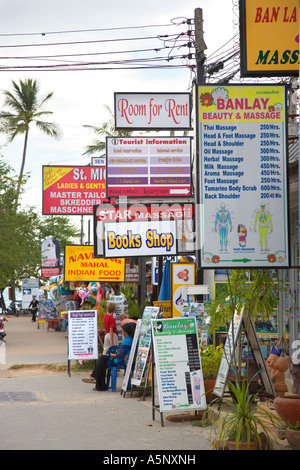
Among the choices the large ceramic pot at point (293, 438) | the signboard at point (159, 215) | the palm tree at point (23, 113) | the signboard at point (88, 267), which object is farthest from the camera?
the palm tree at point (23, 113)

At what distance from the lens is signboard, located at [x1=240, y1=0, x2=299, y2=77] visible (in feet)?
31.2

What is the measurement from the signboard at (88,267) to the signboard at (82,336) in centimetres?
342

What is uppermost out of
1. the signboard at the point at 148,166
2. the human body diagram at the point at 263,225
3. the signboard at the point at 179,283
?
the signboard at the point at 148,166

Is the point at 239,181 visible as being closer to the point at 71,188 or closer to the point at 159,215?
the point at 159,215

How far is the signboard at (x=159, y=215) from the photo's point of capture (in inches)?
592

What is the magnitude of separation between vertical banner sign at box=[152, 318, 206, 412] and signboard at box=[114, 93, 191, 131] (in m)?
7.65

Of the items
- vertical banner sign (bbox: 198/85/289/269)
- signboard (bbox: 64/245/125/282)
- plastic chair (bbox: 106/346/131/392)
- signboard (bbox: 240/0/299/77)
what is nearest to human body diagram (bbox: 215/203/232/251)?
vertical banner sign (bbox: 198/85/289/269)

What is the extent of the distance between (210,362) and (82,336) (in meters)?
5.60

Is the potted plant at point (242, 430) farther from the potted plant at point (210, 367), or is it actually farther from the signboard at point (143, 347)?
the signboard at point (143, 347)

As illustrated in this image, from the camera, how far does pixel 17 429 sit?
10.2 metres

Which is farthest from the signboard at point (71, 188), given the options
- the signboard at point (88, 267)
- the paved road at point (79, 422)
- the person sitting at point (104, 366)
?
the person sitting at point (104, 366)

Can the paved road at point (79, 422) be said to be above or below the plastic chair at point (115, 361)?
below

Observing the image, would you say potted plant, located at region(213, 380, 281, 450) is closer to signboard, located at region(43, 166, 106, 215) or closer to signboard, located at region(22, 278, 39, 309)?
signboard, located at region(43, 166, 106, 215)

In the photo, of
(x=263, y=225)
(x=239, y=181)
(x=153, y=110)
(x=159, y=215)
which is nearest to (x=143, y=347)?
(x=159, y=215)
